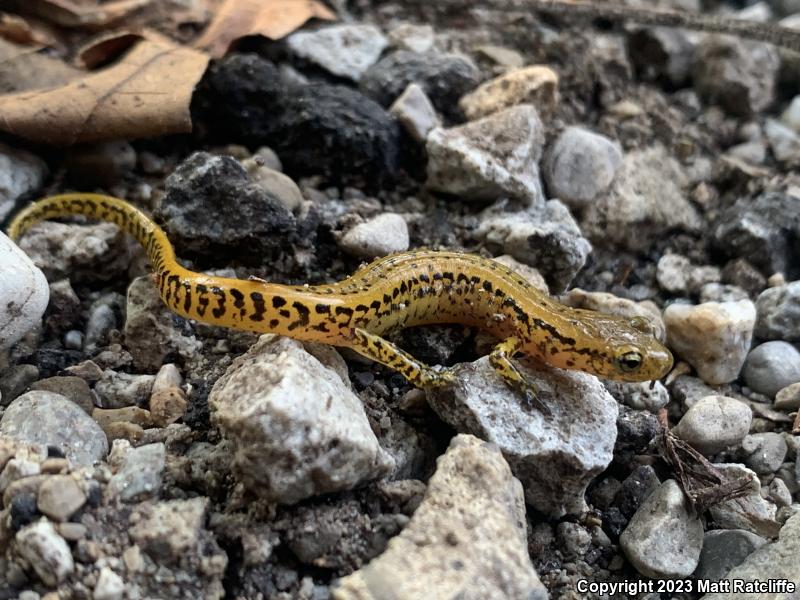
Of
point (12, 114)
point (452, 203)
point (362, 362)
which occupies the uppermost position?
point (12, 114)

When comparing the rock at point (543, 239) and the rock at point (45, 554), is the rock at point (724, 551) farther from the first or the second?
the rock at point (45, 554)

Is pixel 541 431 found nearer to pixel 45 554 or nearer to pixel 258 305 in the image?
pixel 258 305

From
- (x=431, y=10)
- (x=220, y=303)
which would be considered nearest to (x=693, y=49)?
(x=431, y=10)

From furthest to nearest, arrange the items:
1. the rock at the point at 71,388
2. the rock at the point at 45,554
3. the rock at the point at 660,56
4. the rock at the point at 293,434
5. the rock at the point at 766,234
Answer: the rock at the point at 660,56 → the rock at the point at 766,234 → the rock at the point at 71,388 → the rock at the point at 293,434 → the rock at the point at 45,554

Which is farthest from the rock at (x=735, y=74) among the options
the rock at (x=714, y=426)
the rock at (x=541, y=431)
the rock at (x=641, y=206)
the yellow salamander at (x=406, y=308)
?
the rock at (x=541, y=431)

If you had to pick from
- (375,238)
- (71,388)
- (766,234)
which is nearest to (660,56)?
(766,234)

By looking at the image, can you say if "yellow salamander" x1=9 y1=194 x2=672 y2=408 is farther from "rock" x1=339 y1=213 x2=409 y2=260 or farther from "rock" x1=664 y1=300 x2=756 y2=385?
"rock" x1=664 y1=300 x2=756 y2=385

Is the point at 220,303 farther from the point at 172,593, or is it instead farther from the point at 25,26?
the point at 25,26
